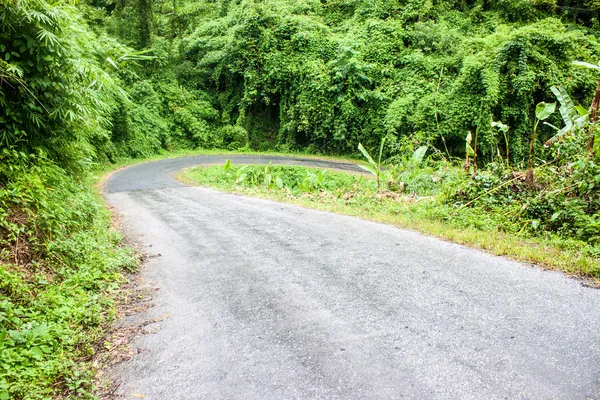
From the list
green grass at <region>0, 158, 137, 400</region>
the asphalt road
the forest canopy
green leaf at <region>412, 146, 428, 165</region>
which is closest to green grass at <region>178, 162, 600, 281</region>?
the asphalt road

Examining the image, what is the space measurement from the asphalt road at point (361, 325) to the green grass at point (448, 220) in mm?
383

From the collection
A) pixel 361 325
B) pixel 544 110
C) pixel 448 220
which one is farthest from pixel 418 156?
pixel 361 325

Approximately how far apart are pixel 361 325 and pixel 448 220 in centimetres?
422

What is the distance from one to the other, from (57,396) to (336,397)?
2055mm

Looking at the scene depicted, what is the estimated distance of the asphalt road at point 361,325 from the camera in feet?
8.14

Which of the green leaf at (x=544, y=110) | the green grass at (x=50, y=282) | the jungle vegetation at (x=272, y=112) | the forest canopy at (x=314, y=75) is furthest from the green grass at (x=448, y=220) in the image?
the green grass at (x=50, y=282)

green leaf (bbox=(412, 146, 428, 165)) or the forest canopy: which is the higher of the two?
the forest canopy

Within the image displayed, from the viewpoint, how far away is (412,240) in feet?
17.6

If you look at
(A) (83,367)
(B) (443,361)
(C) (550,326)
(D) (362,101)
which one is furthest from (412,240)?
(D) (362,101)

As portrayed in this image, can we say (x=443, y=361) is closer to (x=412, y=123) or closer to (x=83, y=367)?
(x=83, y=367)

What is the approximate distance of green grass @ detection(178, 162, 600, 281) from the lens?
14.4ft

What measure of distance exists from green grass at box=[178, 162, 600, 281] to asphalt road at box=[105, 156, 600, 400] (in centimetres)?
38

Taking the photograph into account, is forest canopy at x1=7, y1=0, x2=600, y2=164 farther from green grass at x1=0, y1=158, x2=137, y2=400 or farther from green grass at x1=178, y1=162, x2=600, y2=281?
green grass at x1=178, y1=162, x2=600, y2=281

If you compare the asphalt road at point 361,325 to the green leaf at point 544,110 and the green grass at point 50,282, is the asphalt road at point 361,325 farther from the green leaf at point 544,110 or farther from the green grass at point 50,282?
the green leaf at point 544,110
